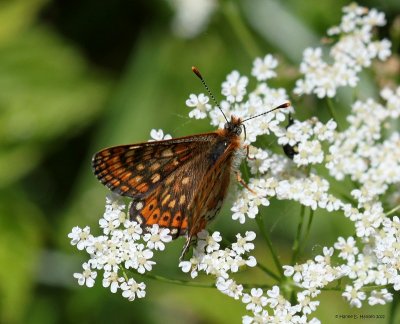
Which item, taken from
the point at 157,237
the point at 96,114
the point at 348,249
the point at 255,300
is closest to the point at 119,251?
the point at 157,237

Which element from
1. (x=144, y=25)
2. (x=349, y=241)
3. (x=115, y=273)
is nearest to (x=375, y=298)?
(x=349, y=241)

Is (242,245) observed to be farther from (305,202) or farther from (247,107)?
(247,107)

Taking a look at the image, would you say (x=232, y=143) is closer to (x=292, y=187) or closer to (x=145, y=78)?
(x=292, y=187)

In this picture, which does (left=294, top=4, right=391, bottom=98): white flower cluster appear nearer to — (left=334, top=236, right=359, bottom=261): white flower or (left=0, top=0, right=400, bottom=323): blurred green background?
(left=0, top=0, right=400, bottom=323): blurred green background

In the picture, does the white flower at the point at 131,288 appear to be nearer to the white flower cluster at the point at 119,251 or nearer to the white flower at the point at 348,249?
the white flower cluster at the point at 119,251

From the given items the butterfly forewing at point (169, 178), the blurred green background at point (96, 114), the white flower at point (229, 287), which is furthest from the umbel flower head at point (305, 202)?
the blurred green background at point (96, 114)

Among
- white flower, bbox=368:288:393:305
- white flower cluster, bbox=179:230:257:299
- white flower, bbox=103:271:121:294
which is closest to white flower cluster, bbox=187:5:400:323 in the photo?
white flower, bbox=368:288:393:305
